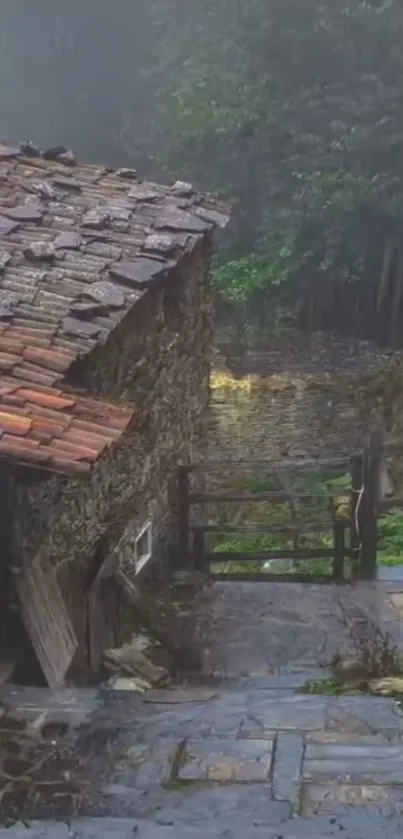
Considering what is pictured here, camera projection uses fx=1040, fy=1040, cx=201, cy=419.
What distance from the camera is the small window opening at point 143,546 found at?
29.4 ft

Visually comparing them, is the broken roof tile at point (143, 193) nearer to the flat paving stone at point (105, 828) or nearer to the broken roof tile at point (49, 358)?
the broken roof tile at point (49, 358)

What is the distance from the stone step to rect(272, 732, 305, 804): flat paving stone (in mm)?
325

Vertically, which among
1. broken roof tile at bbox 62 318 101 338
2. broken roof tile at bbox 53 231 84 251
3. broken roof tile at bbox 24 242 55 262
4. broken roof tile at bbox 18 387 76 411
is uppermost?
broken roof tile at bbox 53 231 84 251

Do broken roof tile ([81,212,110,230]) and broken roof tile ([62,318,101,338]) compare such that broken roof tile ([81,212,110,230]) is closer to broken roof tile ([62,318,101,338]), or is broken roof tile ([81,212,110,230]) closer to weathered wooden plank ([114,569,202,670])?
broken roof tile ([62,318,101,338])

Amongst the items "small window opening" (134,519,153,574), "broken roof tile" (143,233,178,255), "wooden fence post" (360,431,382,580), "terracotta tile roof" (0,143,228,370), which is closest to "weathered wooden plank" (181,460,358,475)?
"wooden fence post" (360,431,382,580)

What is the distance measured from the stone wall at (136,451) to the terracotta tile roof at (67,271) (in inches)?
13.2

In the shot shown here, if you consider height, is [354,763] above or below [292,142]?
below

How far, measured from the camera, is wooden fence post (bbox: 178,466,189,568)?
9.77 meters

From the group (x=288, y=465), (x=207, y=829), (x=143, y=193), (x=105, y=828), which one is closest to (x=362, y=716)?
(x=207, y=829)

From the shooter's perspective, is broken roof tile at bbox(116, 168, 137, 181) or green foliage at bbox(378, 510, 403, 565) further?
green foliage at bbox(378, 510, 403, 565)

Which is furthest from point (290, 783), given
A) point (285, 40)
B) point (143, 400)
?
point (285, 40)

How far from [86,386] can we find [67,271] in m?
0.82

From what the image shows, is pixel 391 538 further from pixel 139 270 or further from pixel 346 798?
pixel 346 798

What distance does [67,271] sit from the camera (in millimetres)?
7109
